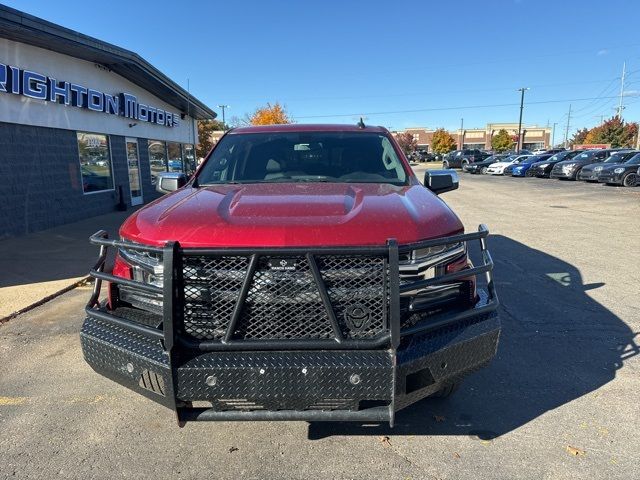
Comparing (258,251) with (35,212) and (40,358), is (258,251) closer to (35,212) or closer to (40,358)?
(40,358)

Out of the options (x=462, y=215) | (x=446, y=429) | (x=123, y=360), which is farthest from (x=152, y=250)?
(x=462, y=215)

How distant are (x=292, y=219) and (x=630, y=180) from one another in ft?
74.3

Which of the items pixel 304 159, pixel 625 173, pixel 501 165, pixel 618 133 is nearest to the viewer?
pixel 304 159

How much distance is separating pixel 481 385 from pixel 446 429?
676 millimetres

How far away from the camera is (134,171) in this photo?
51.7 feet

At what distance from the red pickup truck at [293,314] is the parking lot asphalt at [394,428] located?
55 centimetres

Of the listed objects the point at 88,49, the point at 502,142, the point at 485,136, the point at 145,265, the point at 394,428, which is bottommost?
the point at 394,428

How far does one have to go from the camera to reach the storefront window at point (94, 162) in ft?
40.3

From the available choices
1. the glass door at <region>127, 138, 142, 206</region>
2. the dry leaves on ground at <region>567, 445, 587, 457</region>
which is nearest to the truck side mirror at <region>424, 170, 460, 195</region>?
the dry leaves on ground at <region>567, 445, 587, 457</region>

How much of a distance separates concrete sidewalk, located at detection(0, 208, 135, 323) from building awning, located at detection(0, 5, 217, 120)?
3.98m

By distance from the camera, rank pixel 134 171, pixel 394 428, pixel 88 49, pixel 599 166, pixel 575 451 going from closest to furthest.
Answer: pixel 575 451
pixel 394 428
pixel 88 49
pixel 134 171
pixel 599 166

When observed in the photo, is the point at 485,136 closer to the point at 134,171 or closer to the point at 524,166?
the point at 524,166

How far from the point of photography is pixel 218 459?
268cm

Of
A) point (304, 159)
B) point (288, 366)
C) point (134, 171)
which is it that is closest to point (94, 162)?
point (134, 171)
